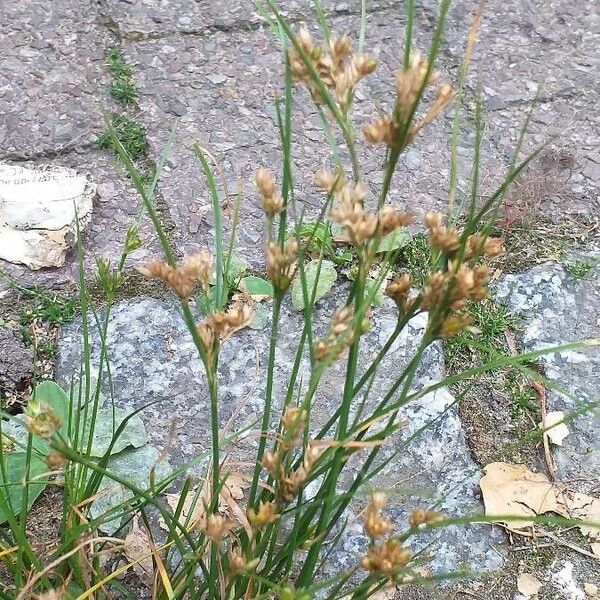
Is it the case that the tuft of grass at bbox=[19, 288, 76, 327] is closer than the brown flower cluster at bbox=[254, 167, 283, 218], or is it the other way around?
the brown flower cluster at bbox=[254, 167, 283, 218]

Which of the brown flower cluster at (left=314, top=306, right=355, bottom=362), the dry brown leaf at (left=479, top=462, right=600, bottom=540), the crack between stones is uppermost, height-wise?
the brown flower cluster at (left=314, top=306, right=355, bottom=362)

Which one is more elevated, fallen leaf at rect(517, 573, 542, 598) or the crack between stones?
the crack between stones

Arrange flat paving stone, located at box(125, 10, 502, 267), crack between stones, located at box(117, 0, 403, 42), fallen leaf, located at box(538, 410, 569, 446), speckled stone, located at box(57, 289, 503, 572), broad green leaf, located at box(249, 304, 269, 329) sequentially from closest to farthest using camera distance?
speckled stone, located at box(57, 289, 503, 572) → fallen leaf, located at box(538, 410, 569, 446) → broad green leaf, located at box(249, 304, 269, 329) → flat paving stone, located at box(125, 10, 502, 267) → crack between stones, located at box(117, 0, 403, 42)

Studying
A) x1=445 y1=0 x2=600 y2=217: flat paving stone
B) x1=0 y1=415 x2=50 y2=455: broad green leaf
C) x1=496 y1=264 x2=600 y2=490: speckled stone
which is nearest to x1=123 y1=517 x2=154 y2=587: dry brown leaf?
x1=0 y1=415 x2=50 y2=455: broad green leaf

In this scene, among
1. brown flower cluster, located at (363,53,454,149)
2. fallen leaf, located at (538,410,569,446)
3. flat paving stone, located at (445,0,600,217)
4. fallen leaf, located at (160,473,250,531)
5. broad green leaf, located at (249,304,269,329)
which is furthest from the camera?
flat paving stone, located at (445,0,600,217)

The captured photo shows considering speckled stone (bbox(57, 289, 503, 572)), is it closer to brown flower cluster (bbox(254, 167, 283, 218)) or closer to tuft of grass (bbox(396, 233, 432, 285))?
tuft of grass (bbox(396, 233, 432, 285))

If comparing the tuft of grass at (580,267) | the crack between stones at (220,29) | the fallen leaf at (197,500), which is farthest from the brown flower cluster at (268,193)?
the crack between stones at (220,29)

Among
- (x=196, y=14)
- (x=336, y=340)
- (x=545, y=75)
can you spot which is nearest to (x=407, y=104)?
(x=336, y=340)
